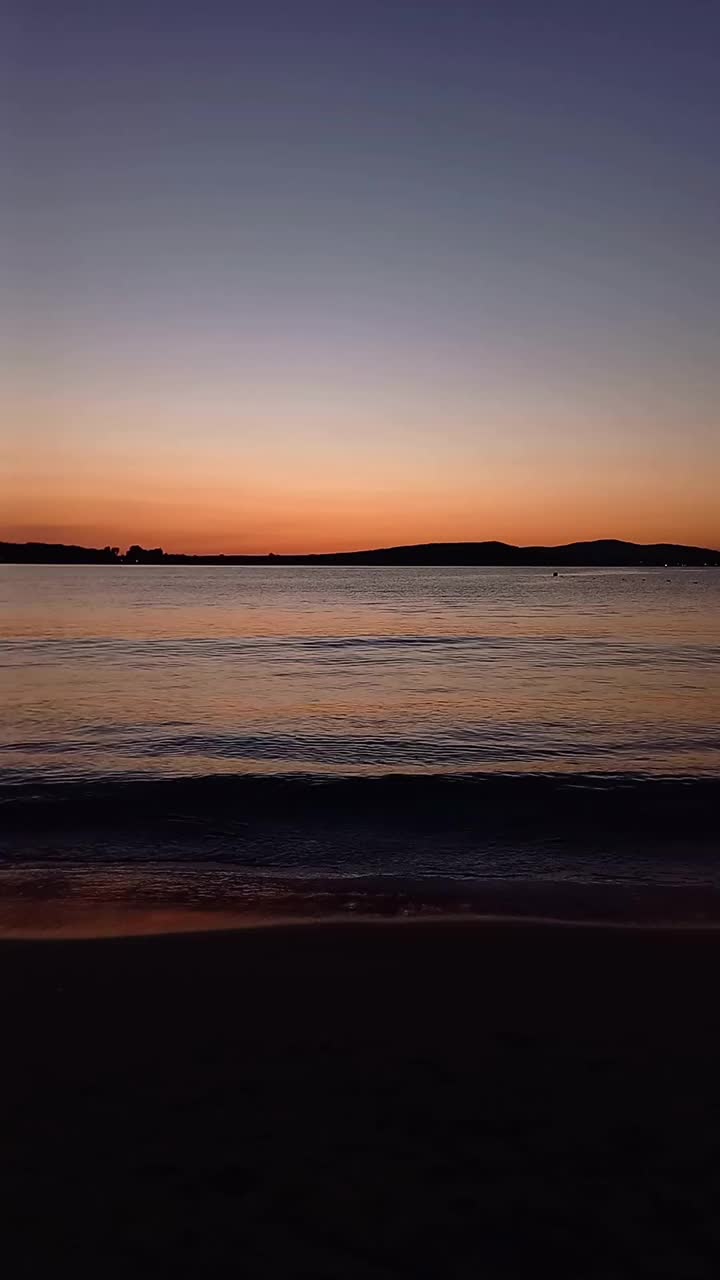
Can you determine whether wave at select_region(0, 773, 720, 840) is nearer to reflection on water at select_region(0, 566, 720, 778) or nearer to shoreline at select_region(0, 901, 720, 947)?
reflection on water at select_region(0, 566, 720, 778)

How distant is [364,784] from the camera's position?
1461 cm

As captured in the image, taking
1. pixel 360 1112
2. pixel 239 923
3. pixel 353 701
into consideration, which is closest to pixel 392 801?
pixel 239 923

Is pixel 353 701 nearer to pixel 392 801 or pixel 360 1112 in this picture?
pixel 392 801

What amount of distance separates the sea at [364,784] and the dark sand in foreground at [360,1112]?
5.81 feet

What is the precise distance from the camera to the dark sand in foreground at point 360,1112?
350cm

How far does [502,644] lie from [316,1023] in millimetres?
35844

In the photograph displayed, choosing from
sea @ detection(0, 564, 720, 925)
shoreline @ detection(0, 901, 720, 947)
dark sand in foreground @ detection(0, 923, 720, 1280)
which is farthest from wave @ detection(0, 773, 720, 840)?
dark sand in foreground @ detection(0, 923, 720, 1280)

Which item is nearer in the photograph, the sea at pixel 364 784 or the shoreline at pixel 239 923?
the shoreline at pixel 239 923

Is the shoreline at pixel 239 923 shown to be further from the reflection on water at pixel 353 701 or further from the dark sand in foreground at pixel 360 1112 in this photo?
the reflection on water at pixel 353 701

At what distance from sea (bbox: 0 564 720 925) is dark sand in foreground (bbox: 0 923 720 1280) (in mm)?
1772

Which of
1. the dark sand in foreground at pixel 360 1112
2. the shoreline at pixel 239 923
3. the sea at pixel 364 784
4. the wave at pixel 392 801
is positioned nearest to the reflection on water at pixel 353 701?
the sea at pixel 364 784

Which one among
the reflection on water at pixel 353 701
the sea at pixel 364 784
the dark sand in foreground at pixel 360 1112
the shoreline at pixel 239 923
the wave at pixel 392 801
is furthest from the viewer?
the reflection on water at pixel 353 701

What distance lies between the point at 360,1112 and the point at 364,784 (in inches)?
401

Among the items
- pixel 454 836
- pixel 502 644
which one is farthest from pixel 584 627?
pixel 454 836
